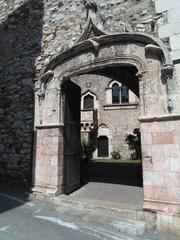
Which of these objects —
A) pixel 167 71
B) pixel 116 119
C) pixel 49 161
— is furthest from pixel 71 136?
pixel 116 119

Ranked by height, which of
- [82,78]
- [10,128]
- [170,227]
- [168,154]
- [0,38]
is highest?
[82,78]

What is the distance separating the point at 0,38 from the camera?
577cm

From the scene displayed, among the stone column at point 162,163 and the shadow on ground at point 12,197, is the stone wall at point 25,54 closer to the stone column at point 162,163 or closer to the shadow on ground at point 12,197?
the shadow on ground at point 12,197

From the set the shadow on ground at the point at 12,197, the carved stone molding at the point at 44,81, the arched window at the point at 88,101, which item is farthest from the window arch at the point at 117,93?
the shadow on ground at the point at 12,197

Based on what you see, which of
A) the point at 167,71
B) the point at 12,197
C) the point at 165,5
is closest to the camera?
the point at 167,71

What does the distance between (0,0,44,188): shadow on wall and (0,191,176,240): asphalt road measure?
1.12m

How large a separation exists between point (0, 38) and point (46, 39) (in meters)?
1.65

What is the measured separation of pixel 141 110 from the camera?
11.7 feet

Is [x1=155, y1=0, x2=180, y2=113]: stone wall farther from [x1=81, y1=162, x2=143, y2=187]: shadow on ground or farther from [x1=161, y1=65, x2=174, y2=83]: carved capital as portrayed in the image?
[x1=81, y1=162, x2=143, y2=187]: shadow on ground

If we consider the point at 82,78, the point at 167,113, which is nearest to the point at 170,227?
the point at 167,113

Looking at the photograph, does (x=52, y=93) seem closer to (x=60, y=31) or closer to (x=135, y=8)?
(x=60, y=31)

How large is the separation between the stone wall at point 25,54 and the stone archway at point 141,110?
329 mm

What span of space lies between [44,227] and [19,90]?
3235 millimetres

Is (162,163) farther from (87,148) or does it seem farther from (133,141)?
(87,148)
